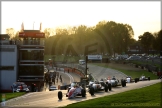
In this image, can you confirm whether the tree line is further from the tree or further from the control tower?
the control tower

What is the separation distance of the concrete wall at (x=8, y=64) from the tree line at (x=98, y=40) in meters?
83.2

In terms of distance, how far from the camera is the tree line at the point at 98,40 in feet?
474

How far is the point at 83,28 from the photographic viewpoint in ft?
549

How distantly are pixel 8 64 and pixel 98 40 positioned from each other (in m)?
86.1

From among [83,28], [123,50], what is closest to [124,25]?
[123,50]

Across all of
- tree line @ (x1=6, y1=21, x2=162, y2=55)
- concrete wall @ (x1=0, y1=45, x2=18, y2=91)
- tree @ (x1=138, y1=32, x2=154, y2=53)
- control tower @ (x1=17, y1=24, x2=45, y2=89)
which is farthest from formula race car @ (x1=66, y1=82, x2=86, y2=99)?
tree @ (x1=138, y1=32, x2=154, y2=53)

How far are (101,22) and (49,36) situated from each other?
3177 centimetres

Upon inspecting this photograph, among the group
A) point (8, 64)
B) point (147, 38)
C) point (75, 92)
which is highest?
point (147, 38)

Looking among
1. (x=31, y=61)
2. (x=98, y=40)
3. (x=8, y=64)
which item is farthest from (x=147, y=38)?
(x=8, y=64)

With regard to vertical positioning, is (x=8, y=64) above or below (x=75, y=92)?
above

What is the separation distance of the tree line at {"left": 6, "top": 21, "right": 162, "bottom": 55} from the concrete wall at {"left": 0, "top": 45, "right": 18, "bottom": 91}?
8319 centimetres

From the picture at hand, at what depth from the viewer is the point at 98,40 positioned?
144 meters

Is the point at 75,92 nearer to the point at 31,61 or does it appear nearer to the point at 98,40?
the point at 31,61

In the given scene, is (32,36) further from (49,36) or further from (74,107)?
(49,36)
